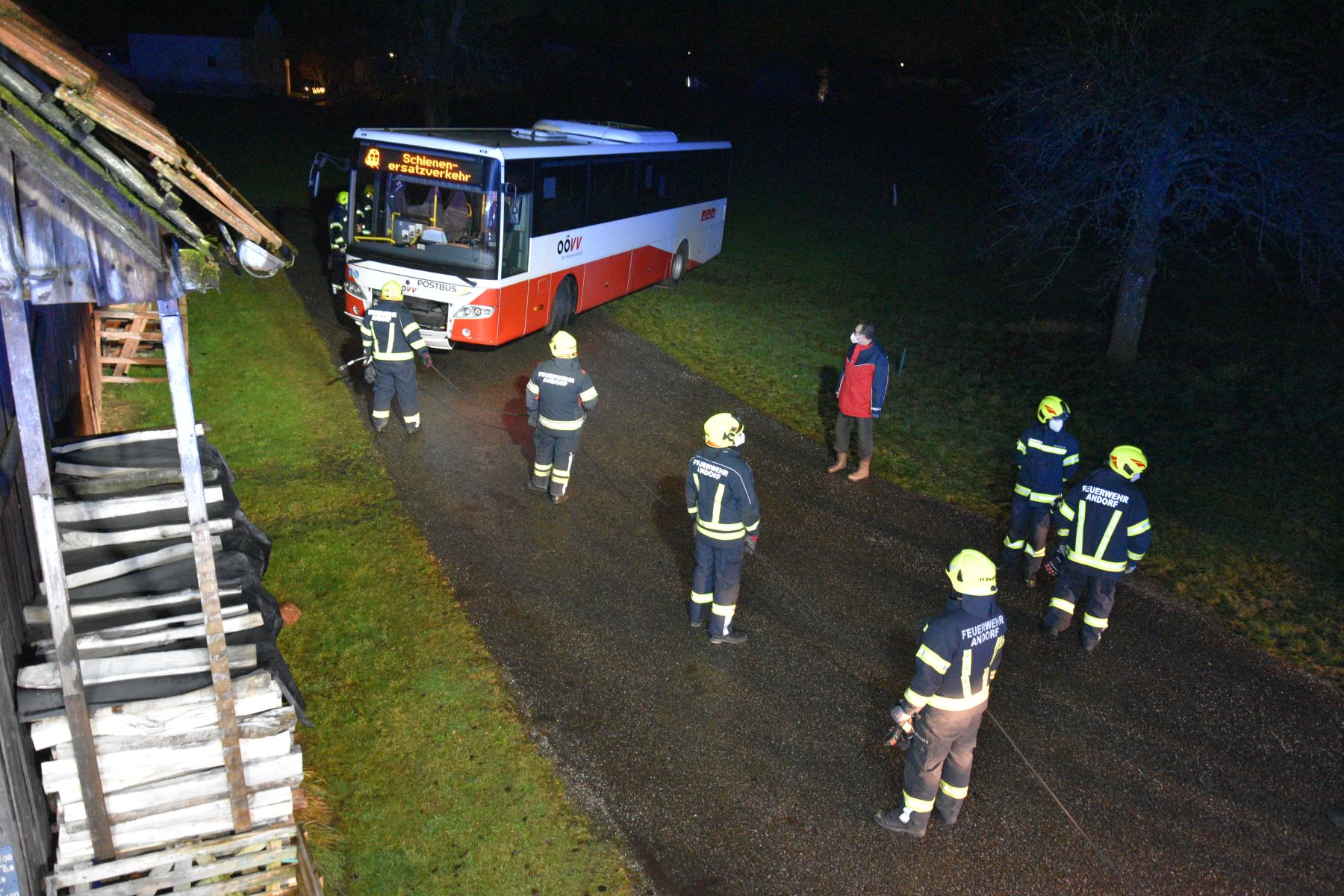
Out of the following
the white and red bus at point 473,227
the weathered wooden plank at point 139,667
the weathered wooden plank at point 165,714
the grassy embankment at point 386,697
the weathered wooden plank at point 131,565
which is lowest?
the grassy embankment at point 386,697

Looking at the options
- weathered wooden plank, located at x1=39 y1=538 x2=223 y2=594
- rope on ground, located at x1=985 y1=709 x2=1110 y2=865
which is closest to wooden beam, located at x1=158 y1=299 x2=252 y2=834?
weathered wooden plank, located at x1=39 y1=538 x2=223 y2=594

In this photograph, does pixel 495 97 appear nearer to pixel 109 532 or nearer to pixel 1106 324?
pixel 1106 324

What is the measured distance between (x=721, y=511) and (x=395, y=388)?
5150mm

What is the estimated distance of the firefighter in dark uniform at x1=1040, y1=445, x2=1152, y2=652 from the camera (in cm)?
716

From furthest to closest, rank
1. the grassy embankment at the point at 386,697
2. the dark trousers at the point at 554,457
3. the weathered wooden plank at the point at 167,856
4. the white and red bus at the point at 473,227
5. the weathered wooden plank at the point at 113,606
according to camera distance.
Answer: the white and red bus at the point at 473,227
the dark trousers at the point at 554,457
the grassy embankment at the point at 386,697
the weathered wooden plank at the point at 113,606
the weathered wooden plank at the point at 167,856

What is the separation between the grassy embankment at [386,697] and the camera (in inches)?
209

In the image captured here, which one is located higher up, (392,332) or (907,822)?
(392,332)

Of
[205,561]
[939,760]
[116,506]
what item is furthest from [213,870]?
[939,760]

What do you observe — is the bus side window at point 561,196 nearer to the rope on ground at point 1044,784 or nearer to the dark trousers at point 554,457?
the dark trousers at point 554,457

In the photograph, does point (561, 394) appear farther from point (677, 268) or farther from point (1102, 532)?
point (677, 268)

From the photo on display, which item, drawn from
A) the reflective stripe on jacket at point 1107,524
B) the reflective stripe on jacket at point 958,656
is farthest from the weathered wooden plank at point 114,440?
the reflective stripe on jacket at point 1107,524

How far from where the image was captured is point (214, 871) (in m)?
4.71

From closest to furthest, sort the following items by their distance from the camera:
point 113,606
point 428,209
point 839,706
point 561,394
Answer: point 113,606 < point 839,706 < point 561,394 < point 428,209

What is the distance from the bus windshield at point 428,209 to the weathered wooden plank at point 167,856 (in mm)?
8469
